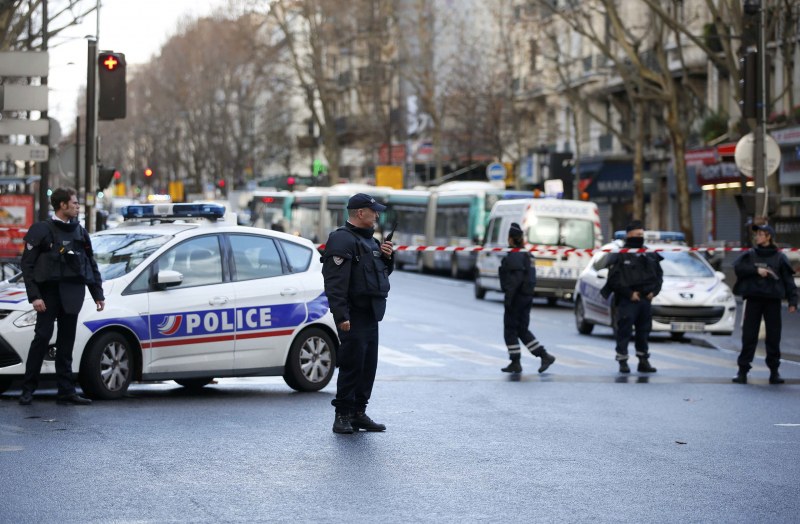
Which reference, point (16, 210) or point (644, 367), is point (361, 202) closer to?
point (644, 367)

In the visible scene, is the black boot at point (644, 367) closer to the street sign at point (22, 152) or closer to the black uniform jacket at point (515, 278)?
the black uniform jacket at point (515, 278)

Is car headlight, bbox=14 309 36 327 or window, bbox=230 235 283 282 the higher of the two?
window, bbox=230 235 283 282

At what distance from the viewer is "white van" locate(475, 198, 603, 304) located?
3325 cm

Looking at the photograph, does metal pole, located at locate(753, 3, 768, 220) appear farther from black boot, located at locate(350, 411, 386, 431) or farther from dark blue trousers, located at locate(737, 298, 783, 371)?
black boot, located at locate(350, 411, 386, 431)

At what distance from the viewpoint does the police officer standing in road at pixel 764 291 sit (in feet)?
53.0

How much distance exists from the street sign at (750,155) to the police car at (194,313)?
13.5 metres

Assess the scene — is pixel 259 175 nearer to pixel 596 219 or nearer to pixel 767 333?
pixel 596 219

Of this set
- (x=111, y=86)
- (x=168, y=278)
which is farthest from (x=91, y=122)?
(x=168, y=278)

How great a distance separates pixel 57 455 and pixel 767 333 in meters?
9.02

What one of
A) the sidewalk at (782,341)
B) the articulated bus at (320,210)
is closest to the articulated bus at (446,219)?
the articulated bus at (320,210)

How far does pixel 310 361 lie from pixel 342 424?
3.18 meters

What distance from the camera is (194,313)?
44.4ft

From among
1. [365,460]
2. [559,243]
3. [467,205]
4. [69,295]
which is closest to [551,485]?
[365,460]

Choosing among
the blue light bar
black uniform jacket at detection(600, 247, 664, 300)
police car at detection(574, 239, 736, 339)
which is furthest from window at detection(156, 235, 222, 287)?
police car at detection(574, 239, 736, 339)
